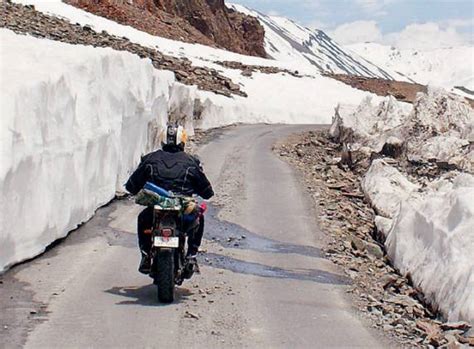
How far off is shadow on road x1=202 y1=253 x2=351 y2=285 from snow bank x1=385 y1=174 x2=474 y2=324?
108cm

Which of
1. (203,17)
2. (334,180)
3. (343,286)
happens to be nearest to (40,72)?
(343,286)

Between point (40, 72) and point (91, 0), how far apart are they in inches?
2215

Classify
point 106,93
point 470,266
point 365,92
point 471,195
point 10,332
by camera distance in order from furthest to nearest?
point 365,92 < point 106,93 < point 471,195 < point 470,266 < point 10,332

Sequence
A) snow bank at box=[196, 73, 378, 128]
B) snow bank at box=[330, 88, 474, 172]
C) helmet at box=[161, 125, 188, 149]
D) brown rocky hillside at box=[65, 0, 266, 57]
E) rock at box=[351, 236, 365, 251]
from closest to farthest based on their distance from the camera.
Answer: helmet at box=[161, 125, 188, 149], rock at box=[351, 236, 365, 251], snow bank at box=[330, 88, 474, 172], snow bank at box=[196, 73, 378, 128], brown rocky hillside at box=[65, 0, 266, 57]

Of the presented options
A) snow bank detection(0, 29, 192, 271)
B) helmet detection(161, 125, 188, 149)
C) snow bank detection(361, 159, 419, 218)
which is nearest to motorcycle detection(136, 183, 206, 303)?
helmet detection(161, 125, 188, 149)

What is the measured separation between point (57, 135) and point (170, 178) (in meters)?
2.78

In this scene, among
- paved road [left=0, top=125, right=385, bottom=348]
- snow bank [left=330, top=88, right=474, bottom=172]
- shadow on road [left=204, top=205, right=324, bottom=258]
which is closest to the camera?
paved road [left=0, top=125, right=385, bottom=348]

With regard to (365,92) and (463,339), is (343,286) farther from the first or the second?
(365,92)

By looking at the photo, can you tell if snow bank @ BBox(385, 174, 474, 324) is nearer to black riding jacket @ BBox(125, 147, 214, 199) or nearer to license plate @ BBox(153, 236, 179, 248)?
black riding jacket @ BBox(125, 147, 214, 199)

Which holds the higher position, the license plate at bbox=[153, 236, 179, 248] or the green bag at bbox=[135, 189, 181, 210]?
the green bag at bbox=[135, 189, 181, 210]

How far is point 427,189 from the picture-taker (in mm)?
15656

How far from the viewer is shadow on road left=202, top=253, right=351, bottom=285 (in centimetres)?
1073

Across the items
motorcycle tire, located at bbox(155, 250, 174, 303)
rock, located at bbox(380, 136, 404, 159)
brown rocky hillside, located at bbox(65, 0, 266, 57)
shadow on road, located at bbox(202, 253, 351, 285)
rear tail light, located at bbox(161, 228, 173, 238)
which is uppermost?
brown rocky hillside, located at bbox(65, 0, 266, 57)

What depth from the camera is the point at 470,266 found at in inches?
357
